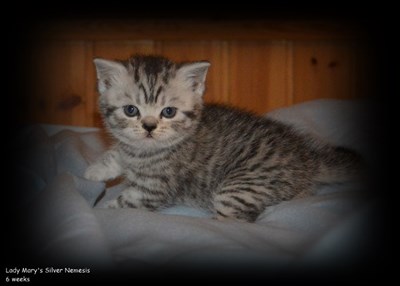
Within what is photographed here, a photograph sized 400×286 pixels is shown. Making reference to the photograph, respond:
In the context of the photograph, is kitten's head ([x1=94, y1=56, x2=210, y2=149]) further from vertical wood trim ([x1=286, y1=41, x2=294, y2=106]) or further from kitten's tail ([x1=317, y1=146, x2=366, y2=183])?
vertical wood trim ([x1=286, y1=41, x2=294, y2=106])

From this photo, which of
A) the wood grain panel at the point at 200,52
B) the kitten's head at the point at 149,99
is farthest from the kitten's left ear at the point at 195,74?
the wood grain panel at the point at 200,52

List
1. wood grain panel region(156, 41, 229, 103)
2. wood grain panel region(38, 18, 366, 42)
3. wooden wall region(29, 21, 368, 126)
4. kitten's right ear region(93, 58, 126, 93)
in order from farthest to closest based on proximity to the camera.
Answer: wood grain panel region(156, 41, 229, 103)
wooden wall region(29, 21, 368, 126)
wood grain panel region(38, 18, 366, 42)
kitten's right ear region(93, 58, 126, 93)

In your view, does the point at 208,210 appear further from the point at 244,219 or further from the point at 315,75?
the point at 315,75

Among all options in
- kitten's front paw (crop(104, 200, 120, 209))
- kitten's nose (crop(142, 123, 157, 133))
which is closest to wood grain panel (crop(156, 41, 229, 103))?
kitten's nose (crop(142, 123, 157, 133))

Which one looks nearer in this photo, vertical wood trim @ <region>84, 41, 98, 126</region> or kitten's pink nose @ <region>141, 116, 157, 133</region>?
kitten's pink nose @ <region>141, 116, 157, 133</region>

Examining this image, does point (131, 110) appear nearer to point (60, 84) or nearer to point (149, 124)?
point (149, 124)

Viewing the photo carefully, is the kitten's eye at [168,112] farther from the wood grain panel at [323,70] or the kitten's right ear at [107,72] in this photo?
the wood grain panel at [323,70]

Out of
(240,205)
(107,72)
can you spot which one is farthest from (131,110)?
(240,205)
